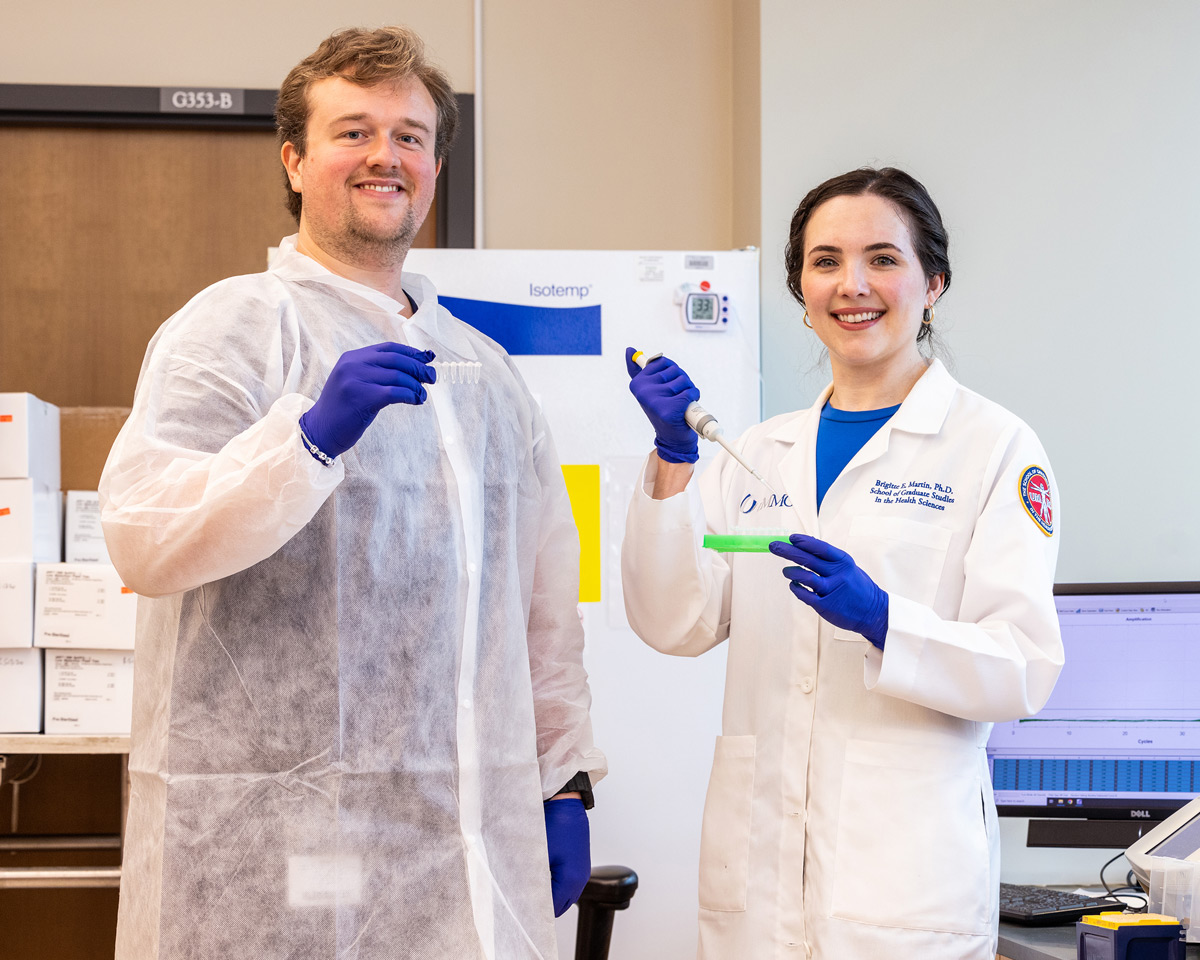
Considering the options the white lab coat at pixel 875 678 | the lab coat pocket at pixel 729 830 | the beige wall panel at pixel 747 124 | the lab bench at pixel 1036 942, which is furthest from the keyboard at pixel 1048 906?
the beige wall panel at pixel 747 124

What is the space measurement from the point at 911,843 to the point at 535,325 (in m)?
1.43

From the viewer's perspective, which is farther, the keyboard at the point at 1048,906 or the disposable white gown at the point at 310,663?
the keyboard at the point at 1048,906

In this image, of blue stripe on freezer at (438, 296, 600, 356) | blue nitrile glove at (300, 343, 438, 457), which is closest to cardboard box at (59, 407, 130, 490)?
blue stripe on freezer at (438, 296, 600, 356)

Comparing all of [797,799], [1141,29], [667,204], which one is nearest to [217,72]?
[667,204]

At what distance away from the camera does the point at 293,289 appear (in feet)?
4.40

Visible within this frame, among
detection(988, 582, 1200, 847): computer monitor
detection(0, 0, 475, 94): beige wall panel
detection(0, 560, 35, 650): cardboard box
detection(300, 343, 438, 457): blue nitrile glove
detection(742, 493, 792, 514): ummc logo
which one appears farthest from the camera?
detection(0, 0, 475, 94): beige wall panel

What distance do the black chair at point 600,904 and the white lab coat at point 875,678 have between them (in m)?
0.20

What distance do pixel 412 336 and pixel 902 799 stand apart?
80 centimetres

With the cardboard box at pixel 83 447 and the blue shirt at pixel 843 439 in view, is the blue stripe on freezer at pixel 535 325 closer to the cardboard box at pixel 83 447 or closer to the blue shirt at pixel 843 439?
the cardboard box at pixel 83 447

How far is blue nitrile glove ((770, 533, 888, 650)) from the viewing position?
1287 millimetres

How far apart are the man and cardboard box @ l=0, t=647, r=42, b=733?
111 centimetres

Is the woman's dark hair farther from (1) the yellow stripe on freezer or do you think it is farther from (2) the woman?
(1) the yellow stripe on freezer

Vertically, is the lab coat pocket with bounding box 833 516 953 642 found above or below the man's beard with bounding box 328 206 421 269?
below

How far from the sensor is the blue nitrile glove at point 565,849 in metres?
1.39
